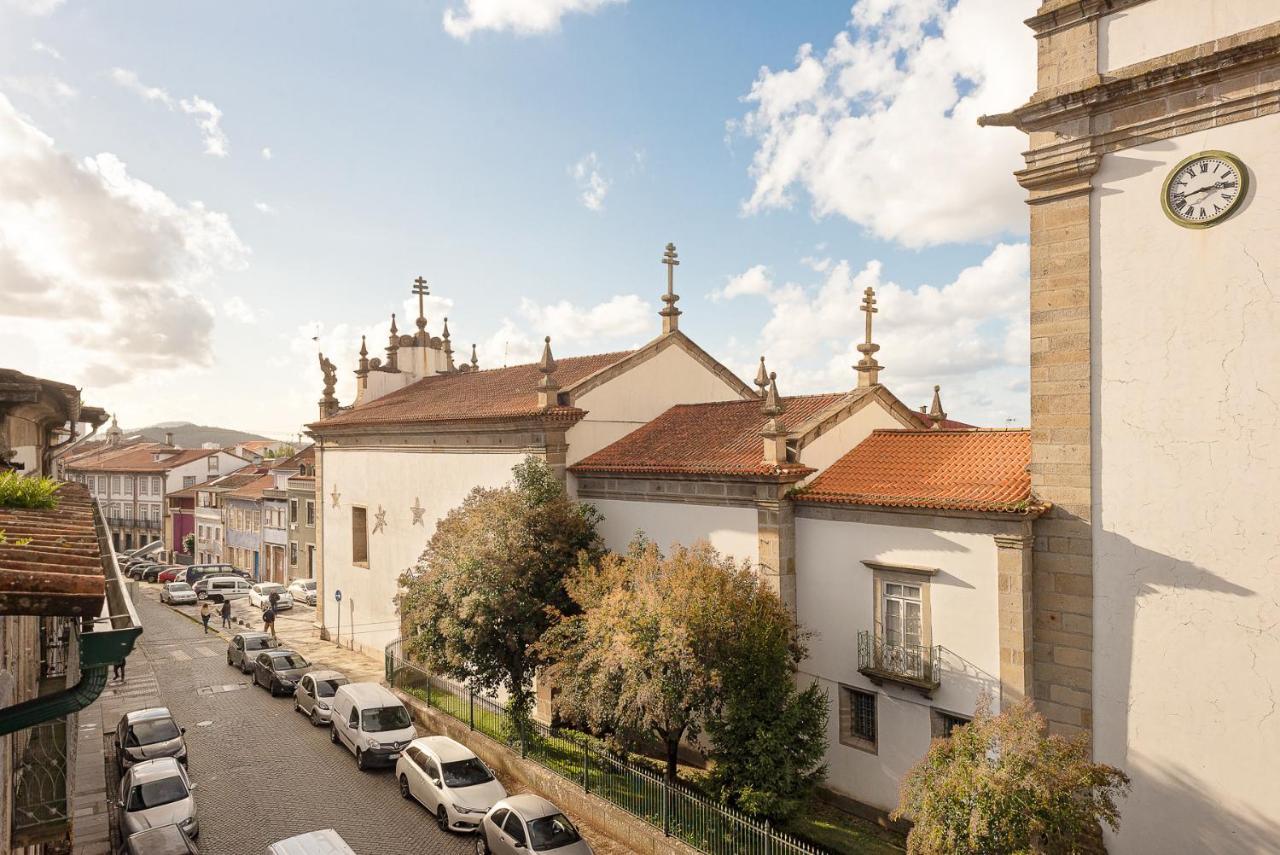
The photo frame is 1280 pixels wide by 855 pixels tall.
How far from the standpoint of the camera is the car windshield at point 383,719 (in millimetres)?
19991

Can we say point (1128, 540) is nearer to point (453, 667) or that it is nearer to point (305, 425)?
point (453, 667)

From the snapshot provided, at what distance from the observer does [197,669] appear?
2939 cm

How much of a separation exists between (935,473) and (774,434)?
3.52 metres

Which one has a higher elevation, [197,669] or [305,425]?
[305,425]

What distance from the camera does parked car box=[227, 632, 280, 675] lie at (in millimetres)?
28481

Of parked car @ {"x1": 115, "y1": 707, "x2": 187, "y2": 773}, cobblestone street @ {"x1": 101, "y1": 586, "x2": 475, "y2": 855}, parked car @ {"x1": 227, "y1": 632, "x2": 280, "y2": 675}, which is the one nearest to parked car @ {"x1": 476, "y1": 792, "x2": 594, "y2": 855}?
cobblestone street @ {"x1": 101, "y1": 586, "x2": 475, "y2": 855}

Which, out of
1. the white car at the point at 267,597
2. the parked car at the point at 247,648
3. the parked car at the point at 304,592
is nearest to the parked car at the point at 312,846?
the parked car at the point at 247,648

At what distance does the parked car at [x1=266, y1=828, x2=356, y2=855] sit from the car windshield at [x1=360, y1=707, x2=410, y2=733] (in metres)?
6.88

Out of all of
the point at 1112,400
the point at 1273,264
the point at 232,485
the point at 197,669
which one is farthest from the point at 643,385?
the point at 232,485

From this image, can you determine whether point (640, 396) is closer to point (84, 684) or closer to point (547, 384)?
point (547, 384)

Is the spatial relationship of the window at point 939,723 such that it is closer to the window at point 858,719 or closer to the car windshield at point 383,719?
the window at point 858,719

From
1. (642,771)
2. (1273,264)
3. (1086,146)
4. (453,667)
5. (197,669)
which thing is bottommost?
(197,669)

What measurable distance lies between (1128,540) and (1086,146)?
6911 mm

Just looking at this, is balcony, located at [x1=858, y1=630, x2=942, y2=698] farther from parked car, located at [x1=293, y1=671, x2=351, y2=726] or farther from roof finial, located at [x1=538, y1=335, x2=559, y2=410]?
parked car, located at [x1=293, y1=671, x2=351, y2=726]
